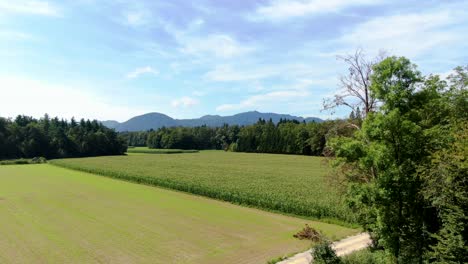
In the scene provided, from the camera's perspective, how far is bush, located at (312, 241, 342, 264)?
13.9 metres

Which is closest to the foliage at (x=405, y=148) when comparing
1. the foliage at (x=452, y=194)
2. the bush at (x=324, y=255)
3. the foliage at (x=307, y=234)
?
the foliage at (x=452, y=194)

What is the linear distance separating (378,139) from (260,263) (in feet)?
26.9

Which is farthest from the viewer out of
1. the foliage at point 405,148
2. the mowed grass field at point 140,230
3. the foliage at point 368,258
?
the mowed grass field at point 140,230

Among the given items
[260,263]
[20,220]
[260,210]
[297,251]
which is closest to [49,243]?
[20,220]

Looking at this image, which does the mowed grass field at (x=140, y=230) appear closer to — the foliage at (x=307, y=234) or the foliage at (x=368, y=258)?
the foliage at (x=307, y=234)

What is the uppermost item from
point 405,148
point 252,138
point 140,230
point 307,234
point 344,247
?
point 252,138

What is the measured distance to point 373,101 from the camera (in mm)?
17375

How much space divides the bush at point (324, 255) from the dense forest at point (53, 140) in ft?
367

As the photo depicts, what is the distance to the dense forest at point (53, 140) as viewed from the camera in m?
104

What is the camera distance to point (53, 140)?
111312 millimetres

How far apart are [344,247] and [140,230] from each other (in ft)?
42.7

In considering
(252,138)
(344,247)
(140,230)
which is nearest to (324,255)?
(344,247)

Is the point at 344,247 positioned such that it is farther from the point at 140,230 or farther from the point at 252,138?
the point at 252,138

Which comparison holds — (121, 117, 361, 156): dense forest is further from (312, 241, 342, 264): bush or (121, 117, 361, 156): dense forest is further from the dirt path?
(312, 241, 342, 264): bush
